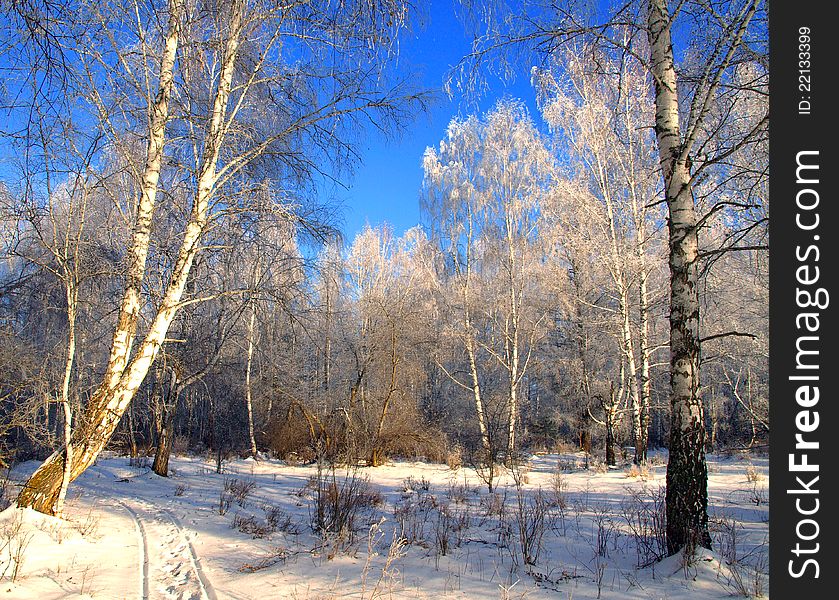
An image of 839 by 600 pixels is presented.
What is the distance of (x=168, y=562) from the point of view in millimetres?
4082

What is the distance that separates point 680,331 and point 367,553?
10.8ft

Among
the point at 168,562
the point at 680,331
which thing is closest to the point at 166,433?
the point at 168,562

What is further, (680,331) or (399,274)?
(399,274)

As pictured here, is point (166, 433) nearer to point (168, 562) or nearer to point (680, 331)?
point (168, 562)

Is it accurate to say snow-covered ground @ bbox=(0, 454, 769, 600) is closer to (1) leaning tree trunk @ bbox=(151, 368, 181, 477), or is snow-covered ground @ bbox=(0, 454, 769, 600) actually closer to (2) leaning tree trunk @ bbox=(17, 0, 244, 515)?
(2) leaning tree trunk @ bbox=(17, 0, 244, 515)

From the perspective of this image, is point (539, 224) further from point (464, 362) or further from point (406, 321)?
point (464, 362)

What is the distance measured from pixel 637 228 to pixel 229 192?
34.8 feet

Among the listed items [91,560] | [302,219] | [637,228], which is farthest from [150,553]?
[637,228]

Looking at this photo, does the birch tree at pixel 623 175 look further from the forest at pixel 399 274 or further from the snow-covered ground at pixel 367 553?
the snow-covered ground at pixel 367 553

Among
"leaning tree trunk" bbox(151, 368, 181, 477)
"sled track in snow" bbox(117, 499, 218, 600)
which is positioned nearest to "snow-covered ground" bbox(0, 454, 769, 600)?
"sled track in snow" bbox(117, 499, 218, 600)

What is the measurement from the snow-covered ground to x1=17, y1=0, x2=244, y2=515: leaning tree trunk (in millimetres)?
466

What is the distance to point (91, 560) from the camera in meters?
3.98

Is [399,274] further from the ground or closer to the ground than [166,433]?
further from the ground

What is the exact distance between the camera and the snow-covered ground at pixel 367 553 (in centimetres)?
319
